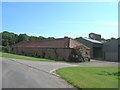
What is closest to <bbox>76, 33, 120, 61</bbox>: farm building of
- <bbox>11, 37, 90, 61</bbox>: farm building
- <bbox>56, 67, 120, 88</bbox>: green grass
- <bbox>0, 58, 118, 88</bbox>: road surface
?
<bbox>11, 37, 90, 61</bbox>: farm building

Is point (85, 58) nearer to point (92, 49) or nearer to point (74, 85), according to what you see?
point (92, 49)

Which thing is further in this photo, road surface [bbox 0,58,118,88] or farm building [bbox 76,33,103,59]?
farm building [bbox 76,33,103,59]

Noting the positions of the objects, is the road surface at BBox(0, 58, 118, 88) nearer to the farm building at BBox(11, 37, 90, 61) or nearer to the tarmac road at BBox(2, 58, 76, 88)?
the tarmac road at BBox(2, 58, 76, 88)

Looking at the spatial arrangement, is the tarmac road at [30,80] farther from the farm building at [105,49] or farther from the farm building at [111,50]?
the farm building at [105,49]

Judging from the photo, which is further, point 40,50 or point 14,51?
point 14,51

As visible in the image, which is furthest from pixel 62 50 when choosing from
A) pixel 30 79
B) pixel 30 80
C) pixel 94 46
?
pixel 30 80

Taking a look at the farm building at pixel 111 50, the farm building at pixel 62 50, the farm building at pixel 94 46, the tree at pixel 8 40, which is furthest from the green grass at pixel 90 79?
the tree at pixel 8 40

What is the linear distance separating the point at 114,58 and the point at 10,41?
6535cm

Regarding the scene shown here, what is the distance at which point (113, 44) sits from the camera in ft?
220

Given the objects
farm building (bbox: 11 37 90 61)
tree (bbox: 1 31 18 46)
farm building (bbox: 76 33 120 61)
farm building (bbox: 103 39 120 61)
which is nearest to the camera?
farm building (bbox: 11 37 90 61)

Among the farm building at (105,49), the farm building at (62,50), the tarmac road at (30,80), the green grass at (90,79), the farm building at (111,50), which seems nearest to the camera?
the tarmac road at (30,80)

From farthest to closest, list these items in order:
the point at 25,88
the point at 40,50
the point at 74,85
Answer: the point at 40,50
the point at 74,85
the point at 25,88

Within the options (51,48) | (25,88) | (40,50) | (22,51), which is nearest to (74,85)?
(25,88)

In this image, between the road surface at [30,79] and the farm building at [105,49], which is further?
the farm building at [105,49]
